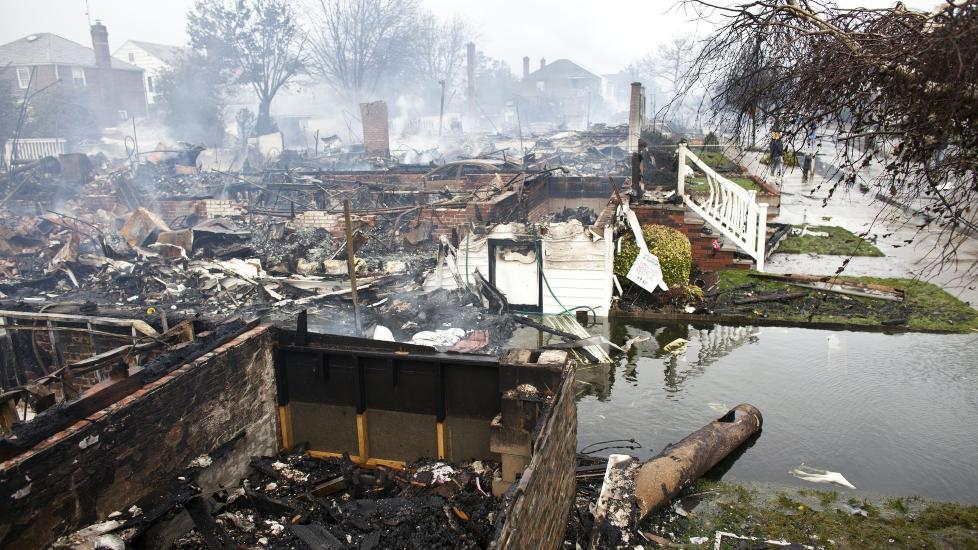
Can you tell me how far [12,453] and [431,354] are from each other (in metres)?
3.45

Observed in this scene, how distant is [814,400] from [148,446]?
22.2 feet

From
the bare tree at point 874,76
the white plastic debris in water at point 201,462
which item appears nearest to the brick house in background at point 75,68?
the white plastic debris in water at point 201,462

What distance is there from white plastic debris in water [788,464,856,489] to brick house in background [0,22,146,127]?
1879 inches

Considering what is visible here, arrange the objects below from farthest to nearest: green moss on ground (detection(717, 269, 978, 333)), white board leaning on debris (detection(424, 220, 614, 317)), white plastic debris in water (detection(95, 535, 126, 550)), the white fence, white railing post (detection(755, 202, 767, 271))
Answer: the white fence → white railing post (detection(755, 202, 767, 271)) → white board leaning on debris (detection(424, 220, 614, 317)) → green moss on ground (detection(717, 269, 978, 333)) → white plastic debris in water (detection(95, 535, 126, 550))

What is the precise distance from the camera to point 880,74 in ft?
11.8

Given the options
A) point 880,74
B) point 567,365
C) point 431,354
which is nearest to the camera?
point 880,74

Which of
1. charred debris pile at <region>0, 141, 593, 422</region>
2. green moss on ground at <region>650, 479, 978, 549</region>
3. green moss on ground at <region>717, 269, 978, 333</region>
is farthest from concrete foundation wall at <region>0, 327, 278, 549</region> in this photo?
green moss on ground at <region>717, 269, 978, 333</region>

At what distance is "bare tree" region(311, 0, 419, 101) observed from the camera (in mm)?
45375

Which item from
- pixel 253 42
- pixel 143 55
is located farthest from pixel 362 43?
pixel 143 55

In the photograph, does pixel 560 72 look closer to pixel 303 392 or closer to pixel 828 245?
pixel 828 245

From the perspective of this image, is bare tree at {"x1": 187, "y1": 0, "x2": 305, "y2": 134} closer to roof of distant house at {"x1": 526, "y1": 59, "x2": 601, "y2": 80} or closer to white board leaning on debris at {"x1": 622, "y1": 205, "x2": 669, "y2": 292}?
white board leaning on debris at {"x1": 622, "y1": 205, "x2": 669, "y2": 292}

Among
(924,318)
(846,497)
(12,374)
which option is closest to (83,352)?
(12,374)

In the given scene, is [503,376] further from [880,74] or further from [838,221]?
[838,221]

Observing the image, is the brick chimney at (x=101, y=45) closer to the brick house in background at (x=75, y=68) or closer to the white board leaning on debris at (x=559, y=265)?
the brick house in background at (x=75, y=68)
